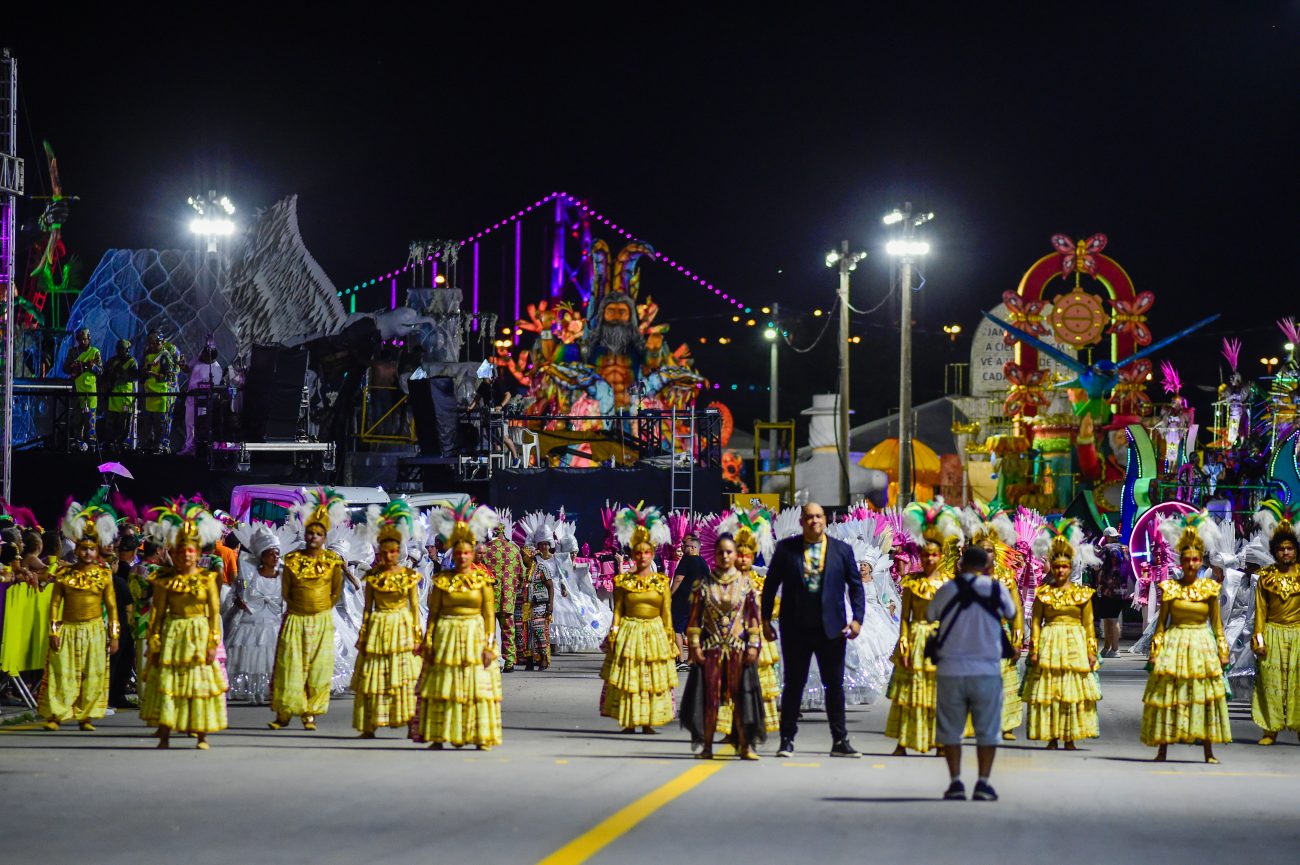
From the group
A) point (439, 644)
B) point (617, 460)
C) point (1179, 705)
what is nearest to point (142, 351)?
point (617, 460)

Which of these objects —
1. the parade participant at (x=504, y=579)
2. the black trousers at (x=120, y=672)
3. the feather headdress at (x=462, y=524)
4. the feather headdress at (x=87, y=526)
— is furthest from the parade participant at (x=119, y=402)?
the feather headdress at (x=462, y=524)

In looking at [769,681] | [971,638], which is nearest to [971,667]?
[971,638]

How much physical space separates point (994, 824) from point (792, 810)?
44.1 inches

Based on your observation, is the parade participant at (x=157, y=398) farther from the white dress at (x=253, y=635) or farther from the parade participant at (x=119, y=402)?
the white dress at (x=253, y=635)

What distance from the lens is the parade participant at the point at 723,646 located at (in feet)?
40.3

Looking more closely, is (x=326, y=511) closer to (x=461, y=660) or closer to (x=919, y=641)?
(x=461, y=660)

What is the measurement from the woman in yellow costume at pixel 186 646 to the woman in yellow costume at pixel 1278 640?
25.8 ft

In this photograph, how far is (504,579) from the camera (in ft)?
66.1

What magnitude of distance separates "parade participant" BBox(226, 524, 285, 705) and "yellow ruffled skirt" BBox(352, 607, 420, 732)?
123 inches

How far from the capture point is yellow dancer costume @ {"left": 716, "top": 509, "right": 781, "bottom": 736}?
12711 mm

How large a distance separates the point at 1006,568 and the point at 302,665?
18.5 ft

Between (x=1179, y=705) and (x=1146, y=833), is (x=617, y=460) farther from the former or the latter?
(x=1146, y=833)

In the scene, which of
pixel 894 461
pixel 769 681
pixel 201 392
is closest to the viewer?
pixel 769 681

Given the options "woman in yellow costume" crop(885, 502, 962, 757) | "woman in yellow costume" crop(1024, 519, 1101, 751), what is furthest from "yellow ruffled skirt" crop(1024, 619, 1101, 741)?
"woman in yellow costume" crop(885, 502, 962, 757)
